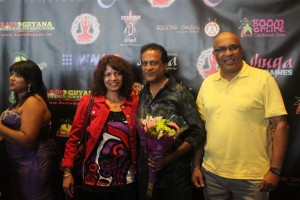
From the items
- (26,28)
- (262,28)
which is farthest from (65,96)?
(262,28)

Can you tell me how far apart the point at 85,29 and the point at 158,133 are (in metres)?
1.57

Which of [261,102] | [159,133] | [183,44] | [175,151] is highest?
[183,44]

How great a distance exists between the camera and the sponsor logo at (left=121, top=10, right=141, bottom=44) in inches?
111

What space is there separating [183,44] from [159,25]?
0.94 feet

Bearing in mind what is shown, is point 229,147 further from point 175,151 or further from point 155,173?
point 155,173

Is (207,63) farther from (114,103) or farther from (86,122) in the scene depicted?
(86,122)

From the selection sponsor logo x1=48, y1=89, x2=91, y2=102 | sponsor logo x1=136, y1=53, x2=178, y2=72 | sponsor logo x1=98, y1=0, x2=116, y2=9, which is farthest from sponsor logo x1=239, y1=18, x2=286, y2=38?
sponsor logo x1=48, y1=89, x2=91, y2=102

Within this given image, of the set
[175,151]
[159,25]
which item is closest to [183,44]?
[159,25]

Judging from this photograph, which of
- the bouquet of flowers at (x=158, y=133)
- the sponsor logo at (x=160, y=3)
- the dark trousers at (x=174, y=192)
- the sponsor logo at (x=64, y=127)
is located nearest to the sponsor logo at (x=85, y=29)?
the sponsor logo at (x=160, y=3)

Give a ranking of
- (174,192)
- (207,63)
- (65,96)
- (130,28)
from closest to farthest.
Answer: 1. (174,192)
2. (207,63)
3. (130,28)
4. (65,96)

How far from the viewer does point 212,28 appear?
2.66 meters

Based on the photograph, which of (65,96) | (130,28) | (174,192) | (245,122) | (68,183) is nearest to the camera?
(245,122)

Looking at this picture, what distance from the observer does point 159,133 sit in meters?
1.85

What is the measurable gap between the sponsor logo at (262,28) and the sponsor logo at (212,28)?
0.68 ft
